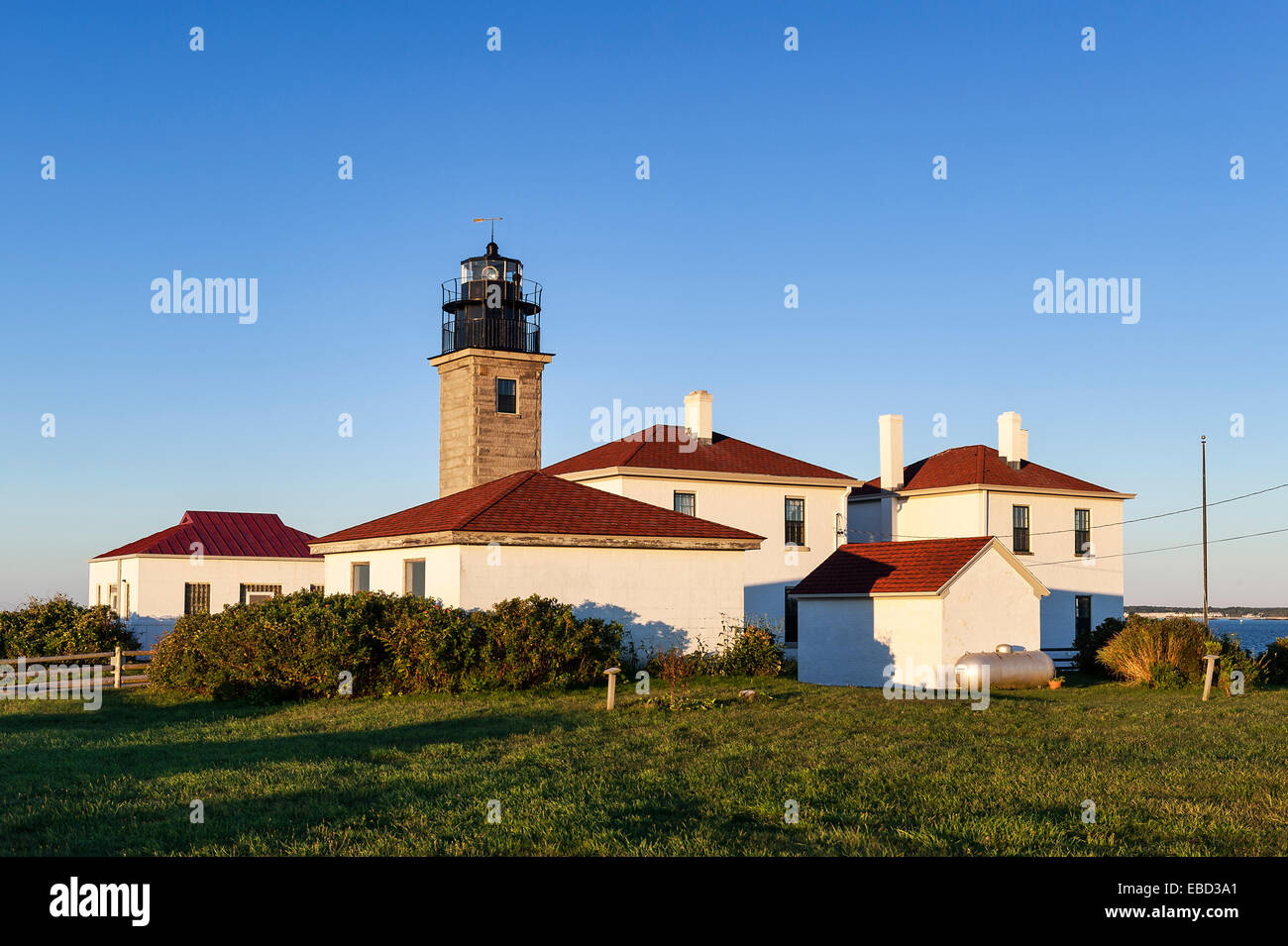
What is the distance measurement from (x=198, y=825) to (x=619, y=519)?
61.6 ft

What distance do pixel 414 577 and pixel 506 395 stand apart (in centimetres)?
1497

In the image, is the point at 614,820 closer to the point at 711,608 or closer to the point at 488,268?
the point at 711,608

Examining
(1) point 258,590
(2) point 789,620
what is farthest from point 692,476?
(1) point 258,590

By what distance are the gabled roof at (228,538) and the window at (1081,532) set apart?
3041cm

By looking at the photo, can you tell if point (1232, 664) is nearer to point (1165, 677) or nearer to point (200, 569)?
point (1165, 677)

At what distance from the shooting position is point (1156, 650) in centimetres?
2842

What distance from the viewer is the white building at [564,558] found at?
2583cm

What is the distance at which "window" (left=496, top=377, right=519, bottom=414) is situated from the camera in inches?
1629

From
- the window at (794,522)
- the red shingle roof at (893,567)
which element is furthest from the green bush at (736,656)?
the window at (794,522)

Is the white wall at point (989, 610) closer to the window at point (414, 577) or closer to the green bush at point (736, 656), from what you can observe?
the green bush at point (736, 656)

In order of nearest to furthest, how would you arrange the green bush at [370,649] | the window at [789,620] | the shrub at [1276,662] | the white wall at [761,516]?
the green bush at [370,649]
the shrub at [1276,662]
the white wall at [761,516]
the window at [789,620]

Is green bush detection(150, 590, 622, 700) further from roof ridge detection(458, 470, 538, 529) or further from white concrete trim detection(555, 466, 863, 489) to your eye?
white concrete trim detection(555, 466, 863, 489)
